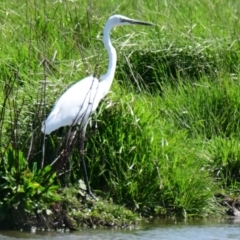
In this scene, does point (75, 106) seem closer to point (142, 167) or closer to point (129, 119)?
point (129, 119)

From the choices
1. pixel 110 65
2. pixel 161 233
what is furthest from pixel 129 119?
pixel 161 233

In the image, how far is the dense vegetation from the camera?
6676 mm

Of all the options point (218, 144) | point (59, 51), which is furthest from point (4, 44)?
point (218, 144)

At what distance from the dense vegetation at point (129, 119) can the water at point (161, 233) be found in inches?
5.9

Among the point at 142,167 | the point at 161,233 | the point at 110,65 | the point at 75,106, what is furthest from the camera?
the point at 110,65

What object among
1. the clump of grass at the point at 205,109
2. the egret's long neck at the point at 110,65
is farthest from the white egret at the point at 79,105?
the clump of grass at the point at 205,109

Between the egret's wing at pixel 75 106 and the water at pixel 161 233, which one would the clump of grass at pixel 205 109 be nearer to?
the egret's wing at pixel 75 106

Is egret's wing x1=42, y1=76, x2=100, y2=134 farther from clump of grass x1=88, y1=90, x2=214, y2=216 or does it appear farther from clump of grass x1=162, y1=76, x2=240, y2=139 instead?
clump of grass x1=162, y1=76, x2=240, y2=139

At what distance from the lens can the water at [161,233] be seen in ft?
20.7

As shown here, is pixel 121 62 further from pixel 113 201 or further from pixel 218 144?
pixel 113 201

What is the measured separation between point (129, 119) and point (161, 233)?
1105 millimetres

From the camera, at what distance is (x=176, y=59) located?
29.1ft

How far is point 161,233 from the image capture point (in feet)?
21.7

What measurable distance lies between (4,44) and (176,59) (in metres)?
1.72
